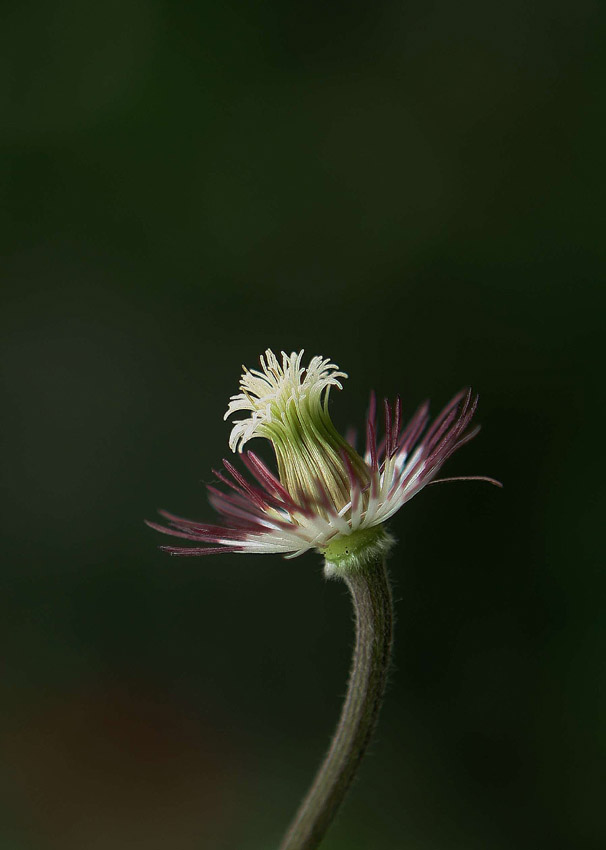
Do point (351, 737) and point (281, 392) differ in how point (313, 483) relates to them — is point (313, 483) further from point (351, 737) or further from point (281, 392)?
point (351, 737)

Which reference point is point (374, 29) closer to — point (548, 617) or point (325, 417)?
point (548, 617)

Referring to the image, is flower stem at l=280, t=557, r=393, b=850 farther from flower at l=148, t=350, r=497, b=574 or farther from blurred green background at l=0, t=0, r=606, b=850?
blurred green background at l=0, t=0, r=606, b=850

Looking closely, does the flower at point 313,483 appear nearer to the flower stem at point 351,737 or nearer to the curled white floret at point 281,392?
the curled white floret at point 281,392

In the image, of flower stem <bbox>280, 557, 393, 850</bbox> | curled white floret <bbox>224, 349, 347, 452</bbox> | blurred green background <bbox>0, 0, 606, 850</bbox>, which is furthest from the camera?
blurred green background <bbox>0, 0, 606, 850</bbox>

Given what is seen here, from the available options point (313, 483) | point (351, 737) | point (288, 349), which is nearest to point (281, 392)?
point (313, 483)

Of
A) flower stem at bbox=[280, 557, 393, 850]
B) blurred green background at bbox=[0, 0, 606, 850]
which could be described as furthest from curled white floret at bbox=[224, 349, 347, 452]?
blurred green background at bbox=[0, 0, 606, 850]

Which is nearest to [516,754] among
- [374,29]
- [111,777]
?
[111,777]

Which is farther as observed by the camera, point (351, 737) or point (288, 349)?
point (288, 349)

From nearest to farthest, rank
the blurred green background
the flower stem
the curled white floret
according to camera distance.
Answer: the flower stem → the curled white floret → the blurred green background
